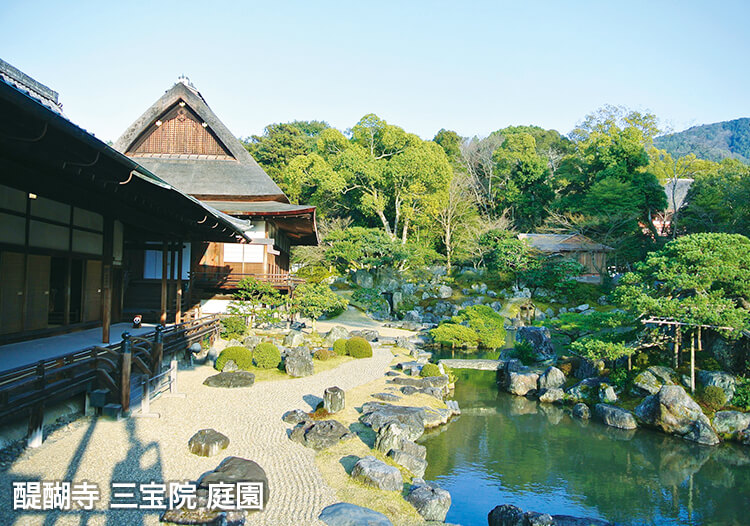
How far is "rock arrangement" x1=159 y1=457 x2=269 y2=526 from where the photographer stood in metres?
4.68

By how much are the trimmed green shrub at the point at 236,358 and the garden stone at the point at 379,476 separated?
648cm

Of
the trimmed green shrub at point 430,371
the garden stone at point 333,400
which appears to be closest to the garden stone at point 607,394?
the trimmed green shrub at point 430,371

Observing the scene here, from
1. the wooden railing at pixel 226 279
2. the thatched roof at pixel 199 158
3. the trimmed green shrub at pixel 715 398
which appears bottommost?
the trimmed green shrub at pixel 715 398

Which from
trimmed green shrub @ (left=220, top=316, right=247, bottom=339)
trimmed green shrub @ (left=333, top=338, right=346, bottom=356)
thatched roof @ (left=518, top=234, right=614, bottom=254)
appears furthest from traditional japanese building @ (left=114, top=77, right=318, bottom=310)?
thatched roof @ (left=518, top=234, right=614, bottom=254)

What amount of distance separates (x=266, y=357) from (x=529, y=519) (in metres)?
8.39

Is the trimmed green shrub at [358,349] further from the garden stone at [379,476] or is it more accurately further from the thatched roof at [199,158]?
the garden stone at [379,476]

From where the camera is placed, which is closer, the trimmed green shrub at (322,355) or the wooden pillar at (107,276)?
the wooden pillar at (107,276)

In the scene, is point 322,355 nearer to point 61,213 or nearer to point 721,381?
point 61,213

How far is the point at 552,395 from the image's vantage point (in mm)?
13305

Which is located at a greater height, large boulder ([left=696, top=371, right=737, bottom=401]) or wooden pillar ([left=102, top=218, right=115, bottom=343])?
wooden pillar ([left=102, top=218, right=115, bottom=343])

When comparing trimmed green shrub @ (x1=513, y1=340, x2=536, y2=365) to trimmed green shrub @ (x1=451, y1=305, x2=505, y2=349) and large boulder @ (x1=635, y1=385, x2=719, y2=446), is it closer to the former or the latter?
trimmed green shrub @ (x1=451, y1=305, x2=505, y2=349)

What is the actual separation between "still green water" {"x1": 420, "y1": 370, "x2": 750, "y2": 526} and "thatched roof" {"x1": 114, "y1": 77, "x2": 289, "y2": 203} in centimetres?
1272

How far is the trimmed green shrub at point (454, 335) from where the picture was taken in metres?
20.0

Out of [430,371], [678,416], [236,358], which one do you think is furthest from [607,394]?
[236,358]
